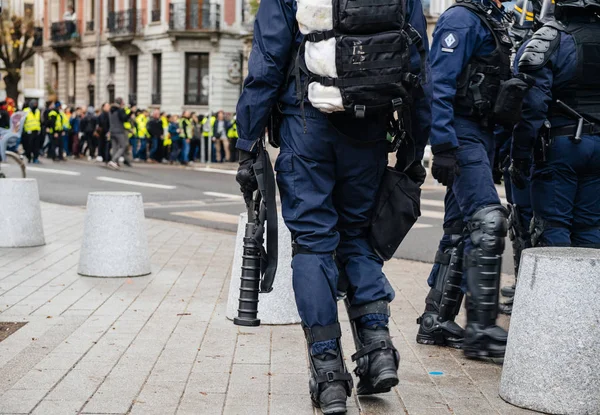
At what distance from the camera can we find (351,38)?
3988 millimetres

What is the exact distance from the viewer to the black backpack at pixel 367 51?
3971 millimetres

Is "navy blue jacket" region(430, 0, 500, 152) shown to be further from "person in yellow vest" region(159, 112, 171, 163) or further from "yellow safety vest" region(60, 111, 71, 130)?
"yellow safety vest" region(60, 111, 71, 130)

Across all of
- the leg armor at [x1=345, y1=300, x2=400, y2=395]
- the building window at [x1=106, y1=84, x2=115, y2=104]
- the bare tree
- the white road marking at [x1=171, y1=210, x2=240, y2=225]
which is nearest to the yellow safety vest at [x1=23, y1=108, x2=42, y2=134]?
the white road marking at [x1=171, y1=210, x2=240, y2=225]

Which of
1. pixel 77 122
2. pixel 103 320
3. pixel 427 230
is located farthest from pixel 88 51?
pixel 103 320

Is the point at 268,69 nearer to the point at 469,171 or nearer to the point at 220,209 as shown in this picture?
the point at 469,171

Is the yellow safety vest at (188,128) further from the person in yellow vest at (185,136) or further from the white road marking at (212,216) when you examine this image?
the white road marking at (212,216)

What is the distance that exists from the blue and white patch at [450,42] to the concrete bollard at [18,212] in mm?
5267

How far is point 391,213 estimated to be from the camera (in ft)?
14.2

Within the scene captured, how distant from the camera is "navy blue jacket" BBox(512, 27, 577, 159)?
5.44m

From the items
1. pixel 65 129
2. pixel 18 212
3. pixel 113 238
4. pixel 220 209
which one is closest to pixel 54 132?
pixel 65 129

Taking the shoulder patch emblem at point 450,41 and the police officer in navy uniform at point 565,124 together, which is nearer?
the shoulder patch emblem at point 450,41

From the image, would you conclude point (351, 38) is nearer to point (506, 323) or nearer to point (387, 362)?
point (387, 362)

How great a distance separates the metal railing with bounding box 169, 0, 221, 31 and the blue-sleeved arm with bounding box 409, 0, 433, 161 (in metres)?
44.7

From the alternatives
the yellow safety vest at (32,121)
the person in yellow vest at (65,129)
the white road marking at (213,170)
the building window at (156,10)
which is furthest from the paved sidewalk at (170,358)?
the building window at (156,10)
